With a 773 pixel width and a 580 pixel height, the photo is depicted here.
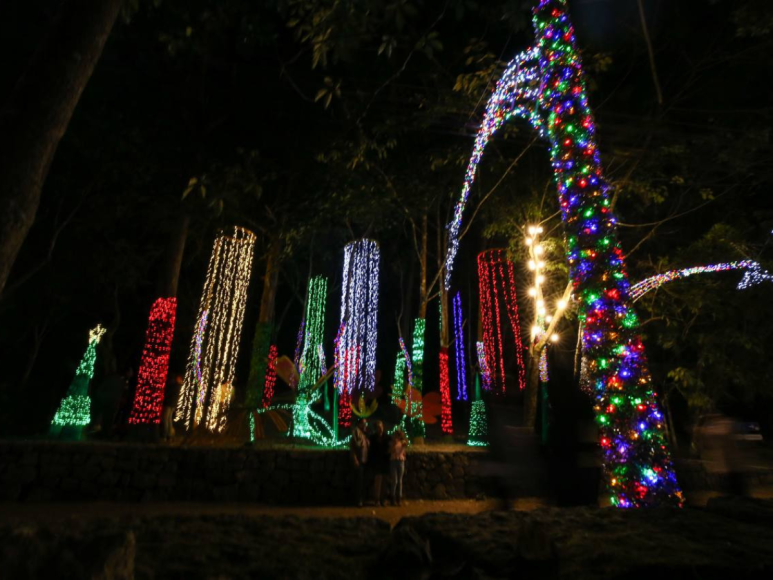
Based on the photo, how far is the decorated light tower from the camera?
12383 millimetres

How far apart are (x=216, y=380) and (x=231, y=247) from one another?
2.81m

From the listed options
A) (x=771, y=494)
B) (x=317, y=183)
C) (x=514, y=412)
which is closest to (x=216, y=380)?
(x=317, y=183)

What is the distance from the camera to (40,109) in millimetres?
3152

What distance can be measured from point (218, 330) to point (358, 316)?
3.57m

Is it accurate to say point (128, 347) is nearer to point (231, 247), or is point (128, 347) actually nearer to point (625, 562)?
point (231, 247)

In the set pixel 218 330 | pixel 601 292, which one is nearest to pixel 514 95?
pixel 601 292

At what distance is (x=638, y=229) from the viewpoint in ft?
45.0

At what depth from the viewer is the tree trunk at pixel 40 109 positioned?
2979mm

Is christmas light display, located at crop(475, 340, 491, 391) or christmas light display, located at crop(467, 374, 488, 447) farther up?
christmas light display, located at crop(475, 340, 491, 391)

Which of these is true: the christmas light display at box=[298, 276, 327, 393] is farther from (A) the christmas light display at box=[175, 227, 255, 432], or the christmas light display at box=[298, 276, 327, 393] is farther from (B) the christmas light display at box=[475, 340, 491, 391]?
(B) the christmas light display at box=[475, 340, 491, 391]

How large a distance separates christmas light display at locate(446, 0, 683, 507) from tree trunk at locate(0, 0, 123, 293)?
494 centimetres

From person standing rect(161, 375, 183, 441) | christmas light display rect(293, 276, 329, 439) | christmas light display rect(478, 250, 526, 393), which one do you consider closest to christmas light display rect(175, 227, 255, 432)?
person standing rect(161, 375, 183, 441)

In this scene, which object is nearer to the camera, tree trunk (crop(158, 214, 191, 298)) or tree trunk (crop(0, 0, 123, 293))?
tree trunk (crop(0, 0, 123, 293))

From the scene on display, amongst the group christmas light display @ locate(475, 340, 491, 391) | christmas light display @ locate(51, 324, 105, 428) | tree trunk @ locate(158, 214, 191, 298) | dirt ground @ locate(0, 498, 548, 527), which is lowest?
dirt ground @ locate(0, 498, 548, 527)
